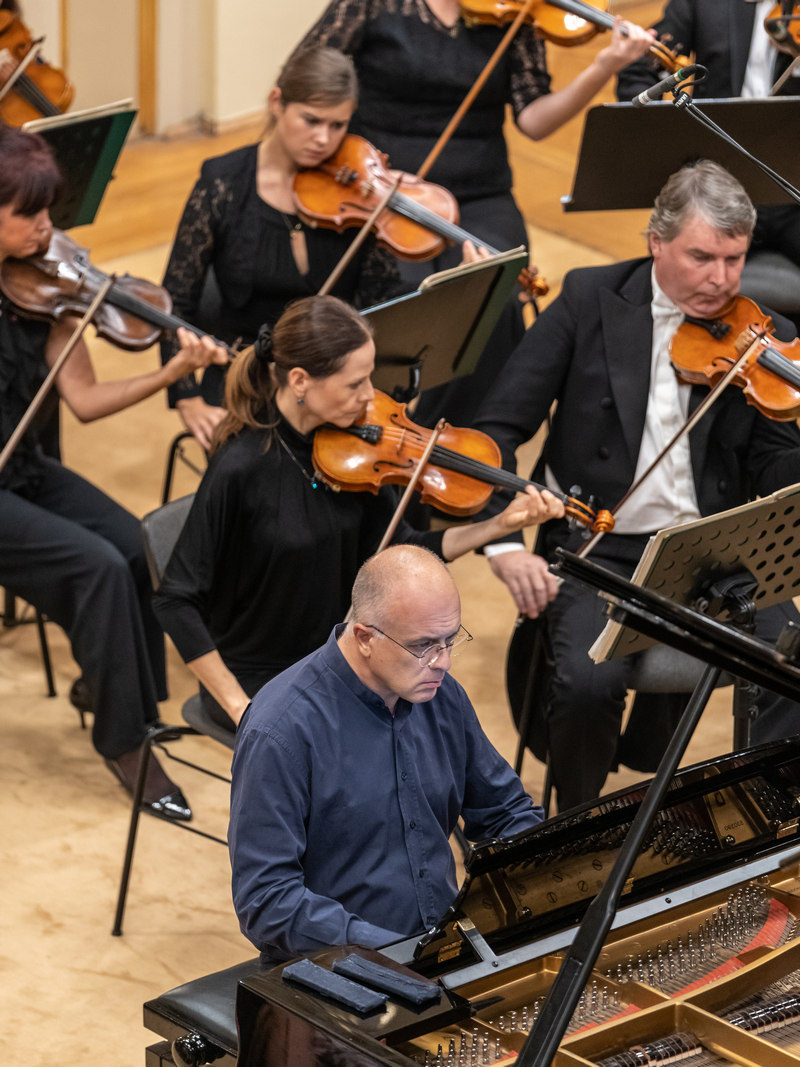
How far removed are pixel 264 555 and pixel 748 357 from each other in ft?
3.30

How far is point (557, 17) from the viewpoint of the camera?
3.69 metres

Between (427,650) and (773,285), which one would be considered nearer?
(427,650)

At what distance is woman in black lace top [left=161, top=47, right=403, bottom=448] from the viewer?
11.4 feet

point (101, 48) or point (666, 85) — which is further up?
point (666, 85)

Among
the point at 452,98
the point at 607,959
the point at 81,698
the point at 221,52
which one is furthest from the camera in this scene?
the point at 221,52

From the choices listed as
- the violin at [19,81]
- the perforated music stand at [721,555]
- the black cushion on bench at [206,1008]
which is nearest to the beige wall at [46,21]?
the violin at [19,81]

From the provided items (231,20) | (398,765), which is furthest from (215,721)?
(231,20)

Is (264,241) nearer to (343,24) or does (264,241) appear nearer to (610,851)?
(343,24)

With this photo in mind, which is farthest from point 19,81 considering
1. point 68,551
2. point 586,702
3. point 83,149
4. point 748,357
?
point 586,702

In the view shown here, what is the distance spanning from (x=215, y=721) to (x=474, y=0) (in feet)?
6.54

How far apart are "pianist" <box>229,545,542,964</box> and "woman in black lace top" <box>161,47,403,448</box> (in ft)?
4.91

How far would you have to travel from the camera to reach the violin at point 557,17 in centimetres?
361

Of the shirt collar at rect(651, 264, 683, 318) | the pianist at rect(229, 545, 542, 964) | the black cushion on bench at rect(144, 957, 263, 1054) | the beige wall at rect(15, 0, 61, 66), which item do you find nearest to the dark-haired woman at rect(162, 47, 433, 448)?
the shirt collar at rect(651, 264, 683, 318)

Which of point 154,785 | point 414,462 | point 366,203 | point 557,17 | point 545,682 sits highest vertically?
point 557,17
